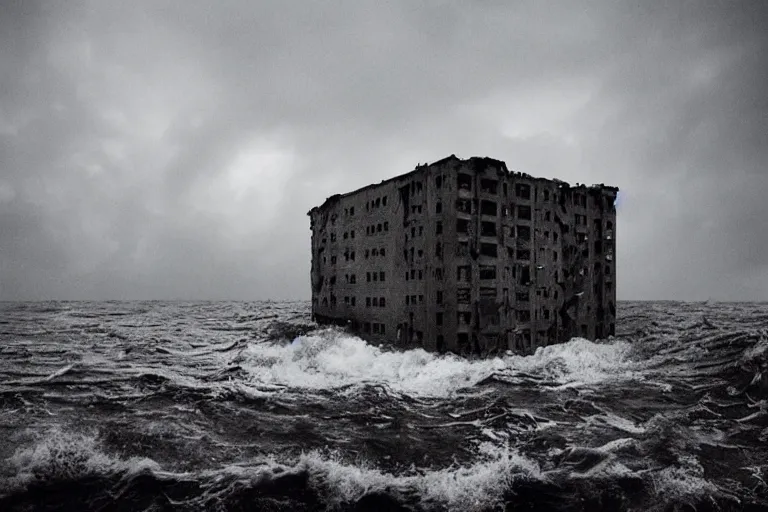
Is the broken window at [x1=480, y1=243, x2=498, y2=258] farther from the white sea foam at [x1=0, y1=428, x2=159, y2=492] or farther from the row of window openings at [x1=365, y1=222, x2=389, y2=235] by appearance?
the white sea foam at [x1=0, y1=428, x2=159, y2=492]

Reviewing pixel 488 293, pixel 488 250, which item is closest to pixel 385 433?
pixel 488 293

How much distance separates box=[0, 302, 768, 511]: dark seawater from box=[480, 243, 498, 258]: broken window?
9.22 metres

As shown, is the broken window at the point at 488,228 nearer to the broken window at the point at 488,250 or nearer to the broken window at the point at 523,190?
the broken window at the point at 488,250

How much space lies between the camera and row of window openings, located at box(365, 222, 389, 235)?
43875mm

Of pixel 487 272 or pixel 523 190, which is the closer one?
pixel 487 272

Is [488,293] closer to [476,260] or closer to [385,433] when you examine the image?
[476,260]

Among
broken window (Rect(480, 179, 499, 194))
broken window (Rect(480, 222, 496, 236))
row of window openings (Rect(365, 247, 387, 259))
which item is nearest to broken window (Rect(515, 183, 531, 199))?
broken window (Rect(480, 179, 499, 194))

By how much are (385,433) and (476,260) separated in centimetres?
1957

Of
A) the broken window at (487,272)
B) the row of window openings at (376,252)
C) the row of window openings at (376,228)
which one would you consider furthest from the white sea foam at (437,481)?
the row of window openings at (376,228)

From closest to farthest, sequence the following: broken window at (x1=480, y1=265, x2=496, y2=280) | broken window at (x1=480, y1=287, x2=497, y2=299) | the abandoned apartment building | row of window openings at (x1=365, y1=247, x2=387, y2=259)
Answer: the abandoned apartment building < broken window at (x1=480, y1=287, x2=497, y2=299) < broken window at (x1=480, y1=265, x2=496, y2=280) < row of window openings at (x1=365, y1=247, x2=387, y2=259)

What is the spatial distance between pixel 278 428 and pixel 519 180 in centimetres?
3072

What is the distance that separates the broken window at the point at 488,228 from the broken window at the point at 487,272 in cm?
294

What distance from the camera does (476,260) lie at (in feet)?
124

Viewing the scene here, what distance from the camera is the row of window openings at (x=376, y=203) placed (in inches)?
1748
